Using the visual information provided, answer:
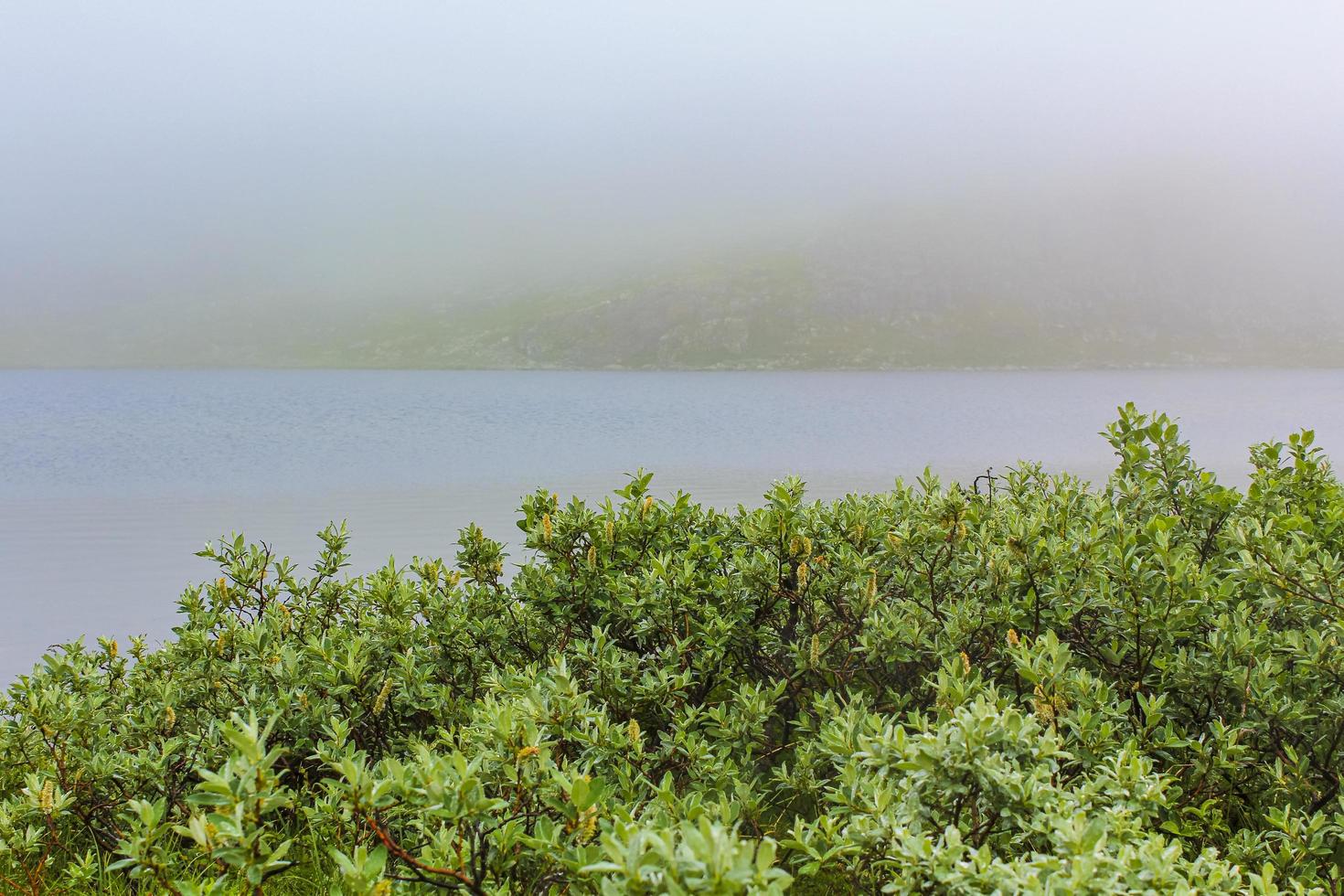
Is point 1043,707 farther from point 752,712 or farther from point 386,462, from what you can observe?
point 386,462

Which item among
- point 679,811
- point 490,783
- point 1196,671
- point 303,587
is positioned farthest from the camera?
point 303,587

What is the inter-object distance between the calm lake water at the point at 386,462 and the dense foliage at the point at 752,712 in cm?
610

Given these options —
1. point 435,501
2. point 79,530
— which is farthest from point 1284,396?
point 79,530

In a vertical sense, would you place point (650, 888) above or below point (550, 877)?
above

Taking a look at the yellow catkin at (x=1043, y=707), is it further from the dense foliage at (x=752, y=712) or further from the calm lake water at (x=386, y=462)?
the calm lake water at (x=386, y=462)

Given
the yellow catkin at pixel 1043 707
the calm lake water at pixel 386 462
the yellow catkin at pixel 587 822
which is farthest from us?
the calm lake water at pixel 386 462

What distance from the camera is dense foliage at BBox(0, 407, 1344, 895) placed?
7.26 ft

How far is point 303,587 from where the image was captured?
5688mm

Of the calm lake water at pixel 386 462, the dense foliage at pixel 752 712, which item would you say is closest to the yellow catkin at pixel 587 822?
the dense foliage at pixel 752 712

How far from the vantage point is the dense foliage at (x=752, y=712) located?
7.26 ft

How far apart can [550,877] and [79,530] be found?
17.3 meters

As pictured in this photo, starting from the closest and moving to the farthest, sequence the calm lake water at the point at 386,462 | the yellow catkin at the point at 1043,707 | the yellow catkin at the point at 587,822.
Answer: the yellow catkin at the point at 587,822 < the yellow catkin at the point at 1043,707 < the calm lake water at the point at 386,462

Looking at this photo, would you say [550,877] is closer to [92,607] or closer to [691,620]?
[691,620]

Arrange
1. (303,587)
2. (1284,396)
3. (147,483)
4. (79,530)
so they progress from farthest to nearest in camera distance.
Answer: (1284,396)
(147,483)
(79,530)
(303,587)
